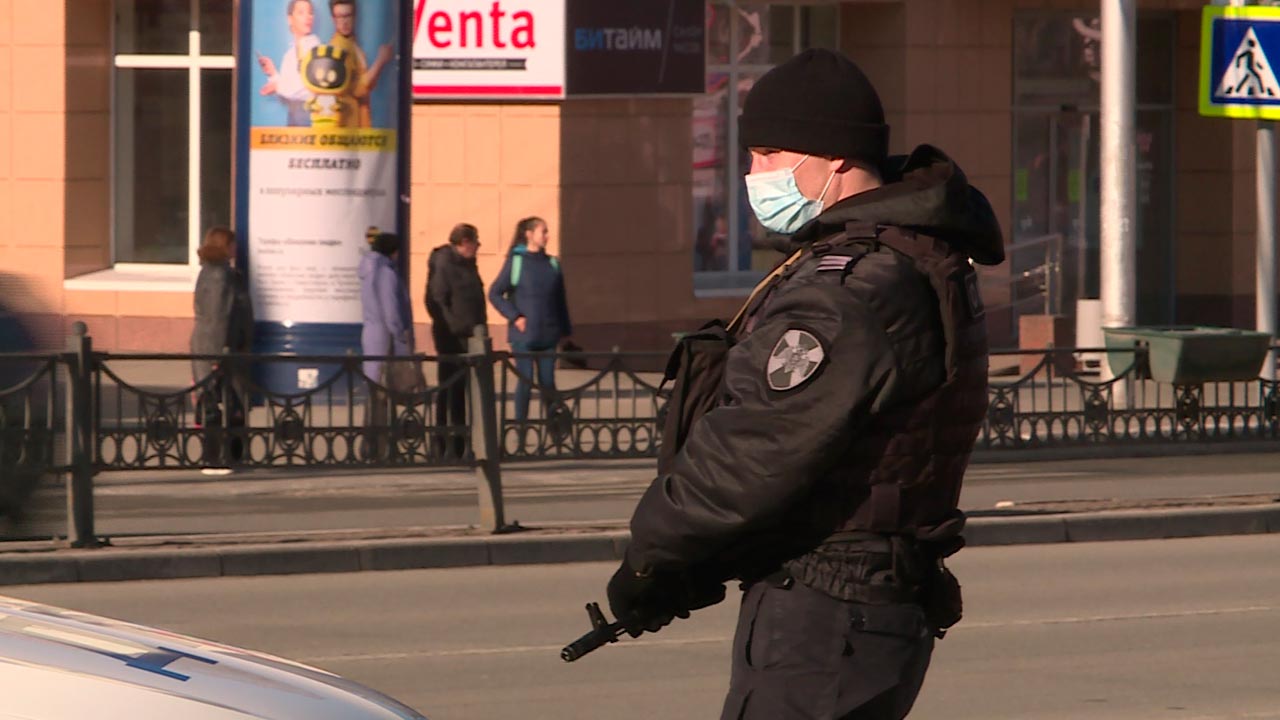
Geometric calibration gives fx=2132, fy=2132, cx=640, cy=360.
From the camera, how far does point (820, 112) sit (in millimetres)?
3639

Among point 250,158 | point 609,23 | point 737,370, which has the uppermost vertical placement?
point 609,23

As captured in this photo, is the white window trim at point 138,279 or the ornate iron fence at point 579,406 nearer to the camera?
the ornate iron fence at point 579,406

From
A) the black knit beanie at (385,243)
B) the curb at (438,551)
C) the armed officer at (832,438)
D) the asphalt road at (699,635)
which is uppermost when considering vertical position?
the black knit beanie at (385,243)

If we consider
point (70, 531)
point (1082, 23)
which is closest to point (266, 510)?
point (70, 531)

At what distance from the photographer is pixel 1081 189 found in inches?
1015

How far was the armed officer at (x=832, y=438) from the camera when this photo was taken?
3.41 metres

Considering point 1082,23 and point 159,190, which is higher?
point 1082,23

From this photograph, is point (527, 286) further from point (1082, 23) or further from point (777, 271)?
point (777, 271)

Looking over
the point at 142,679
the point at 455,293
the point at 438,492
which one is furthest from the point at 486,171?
the point at 142,679

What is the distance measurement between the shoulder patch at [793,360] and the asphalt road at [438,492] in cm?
841

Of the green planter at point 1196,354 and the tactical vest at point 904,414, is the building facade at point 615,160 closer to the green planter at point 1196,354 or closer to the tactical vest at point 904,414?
the green planter at point 1196,354

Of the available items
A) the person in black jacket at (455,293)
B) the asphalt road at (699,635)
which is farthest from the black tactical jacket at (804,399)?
the person in black jacket at (455,293)

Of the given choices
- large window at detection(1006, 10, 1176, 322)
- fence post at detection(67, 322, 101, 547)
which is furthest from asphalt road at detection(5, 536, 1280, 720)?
large window at detection(1006, 10, 1176, 322)

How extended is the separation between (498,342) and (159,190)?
15.5 feet
